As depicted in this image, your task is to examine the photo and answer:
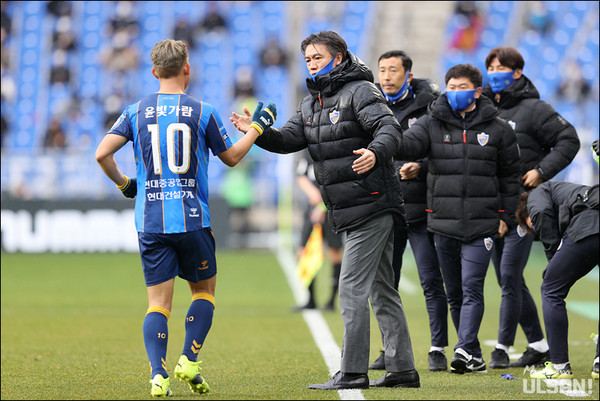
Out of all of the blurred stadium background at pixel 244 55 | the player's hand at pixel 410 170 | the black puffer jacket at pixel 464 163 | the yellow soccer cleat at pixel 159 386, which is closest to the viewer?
the yellow soccer cleat at pixel 159 386

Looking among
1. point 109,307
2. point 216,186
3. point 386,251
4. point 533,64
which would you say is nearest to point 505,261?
point 386,251

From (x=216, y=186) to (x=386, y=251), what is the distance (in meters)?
16.8

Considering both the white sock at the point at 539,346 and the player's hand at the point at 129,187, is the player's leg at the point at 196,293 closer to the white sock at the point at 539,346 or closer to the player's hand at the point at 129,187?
the player's hand at the point at 129,187

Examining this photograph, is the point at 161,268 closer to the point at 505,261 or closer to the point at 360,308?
the point at 360,308

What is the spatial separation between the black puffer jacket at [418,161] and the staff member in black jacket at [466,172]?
190mm

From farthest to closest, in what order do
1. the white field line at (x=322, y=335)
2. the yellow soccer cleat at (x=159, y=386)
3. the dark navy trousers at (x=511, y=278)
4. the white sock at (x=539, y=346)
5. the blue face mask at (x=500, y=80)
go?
the blue face mask at (x=500, y=80), the white sock at (x=539, y=346), the dark navy trousers at (x=511, y=278), the white field line at (x=322, y=335), the yellow soccer cleat at (x=159, y=386)

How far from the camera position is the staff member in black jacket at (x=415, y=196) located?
675 cm

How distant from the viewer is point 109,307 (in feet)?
38.0

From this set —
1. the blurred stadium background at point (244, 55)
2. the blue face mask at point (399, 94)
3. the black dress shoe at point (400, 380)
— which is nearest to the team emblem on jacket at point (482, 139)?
the blue face mask at point (399, 94)

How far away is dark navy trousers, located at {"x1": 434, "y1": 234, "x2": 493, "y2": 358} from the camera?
21.0 ft

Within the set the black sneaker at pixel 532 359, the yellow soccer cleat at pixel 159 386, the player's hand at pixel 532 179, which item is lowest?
the black sneaker at pixel 532 359

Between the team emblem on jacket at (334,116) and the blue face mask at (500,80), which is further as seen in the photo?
the blue face mask at (500,80)

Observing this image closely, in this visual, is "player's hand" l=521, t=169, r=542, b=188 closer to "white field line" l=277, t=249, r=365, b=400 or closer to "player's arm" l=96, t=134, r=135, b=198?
"white field line" l=277, t=249, r=365, b=400

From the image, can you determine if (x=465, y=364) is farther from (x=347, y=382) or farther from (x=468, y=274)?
(x=347, y=382)
